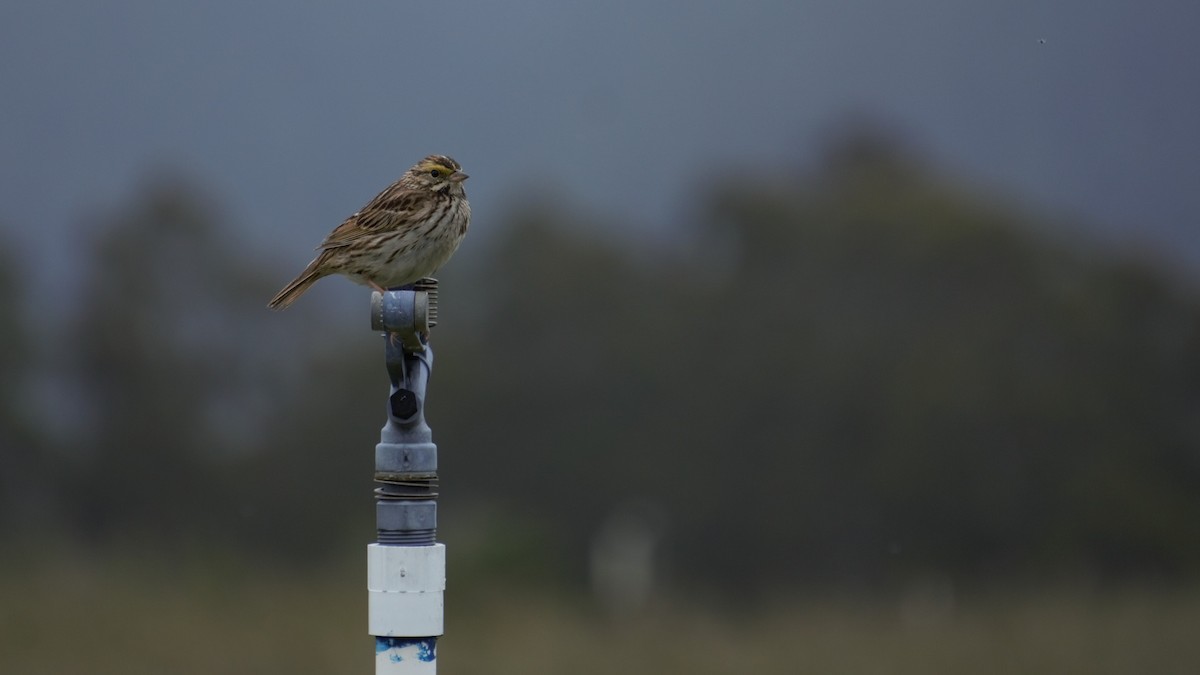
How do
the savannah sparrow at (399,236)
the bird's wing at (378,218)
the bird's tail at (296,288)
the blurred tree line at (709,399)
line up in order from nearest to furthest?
the savannah sparrow at (399,236) → the bird's wing at (378,218) → the bird's tail at (296,288) → the blurred tree line at (709,399)

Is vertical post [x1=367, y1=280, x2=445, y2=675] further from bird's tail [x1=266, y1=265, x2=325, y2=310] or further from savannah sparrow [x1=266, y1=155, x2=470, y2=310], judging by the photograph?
bird's tail [x1=266, y1=265, x2=325, y2=310]

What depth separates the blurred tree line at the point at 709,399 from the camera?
2527 cm

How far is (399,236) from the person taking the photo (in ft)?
24.8

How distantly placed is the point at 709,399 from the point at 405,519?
884 inches

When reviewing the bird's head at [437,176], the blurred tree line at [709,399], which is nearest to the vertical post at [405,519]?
the bird's head at [437,176]

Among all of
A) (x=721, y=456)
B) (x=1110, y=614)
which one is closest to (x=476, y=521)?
(x=721, y=456)

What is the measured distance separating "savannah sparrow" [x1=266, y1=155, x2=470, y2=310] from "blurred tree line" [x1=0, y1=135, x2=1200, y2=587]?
16.2 metres

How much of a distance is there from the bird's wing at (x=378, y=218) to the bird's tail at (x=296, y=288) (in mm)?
132

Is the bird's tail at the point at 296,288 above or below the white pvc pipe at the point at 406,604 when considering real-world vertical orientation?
above

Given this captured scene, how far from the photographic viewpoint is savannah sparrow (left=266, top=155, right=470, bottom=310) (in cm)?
755

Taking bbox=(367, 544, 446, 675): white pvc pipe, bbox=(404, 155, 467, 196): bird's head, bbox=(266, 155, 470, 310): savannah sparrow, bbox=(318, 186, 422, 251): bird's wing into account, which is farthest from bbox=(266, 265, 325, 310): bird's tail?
bbox=(367, 544, 446, 675): white pvc pipe

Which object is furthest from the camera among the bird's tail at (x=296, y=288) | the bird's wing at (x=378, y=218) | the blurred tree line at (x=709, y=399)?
the blurred tree line at (x=709, y=399)

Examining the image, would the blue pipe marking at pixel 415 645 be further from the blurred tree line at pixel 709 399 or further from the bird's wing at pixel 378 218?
the blurred tree line at pixel 709 399

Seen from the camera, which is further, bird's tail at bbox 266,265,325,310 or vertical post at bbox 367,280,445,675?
bird's tail at bbox 266,265,325,310
